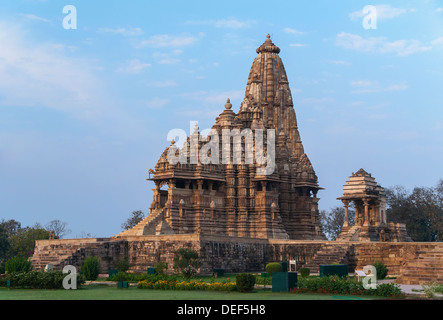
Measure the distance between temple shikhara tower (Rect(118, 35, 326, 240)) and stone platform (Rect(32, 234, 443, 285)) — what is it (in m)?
3.92

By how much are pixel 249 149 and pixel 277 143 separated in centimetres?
427

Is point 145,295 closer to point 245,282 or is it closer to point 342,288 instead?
point 245,282

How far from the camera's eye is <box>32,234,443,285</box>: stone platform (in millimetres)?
42594

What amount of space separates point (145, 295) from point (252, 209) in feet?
102

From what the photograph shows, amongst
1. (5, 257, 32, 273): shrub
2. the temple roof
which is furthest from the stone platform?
the temple roof

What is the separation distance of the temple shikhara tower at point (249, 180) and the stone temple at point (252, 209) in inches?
3.4

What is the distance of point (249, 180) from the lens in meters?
57.0

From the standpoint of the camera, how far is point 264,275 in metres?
33.8

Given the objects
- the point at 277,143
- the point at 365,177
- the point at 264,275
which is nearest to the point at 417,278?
the point at 264,275

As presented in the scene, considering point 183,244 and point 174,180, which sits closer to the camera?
point 183,244

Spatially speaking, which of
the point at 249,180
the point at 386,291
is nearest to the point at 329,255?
the point at 249,180

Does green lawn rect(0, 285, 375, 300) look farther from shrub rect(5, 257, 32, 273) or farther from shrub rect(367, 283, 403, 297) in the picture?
shrub rect(5, 257, 32, 273)
